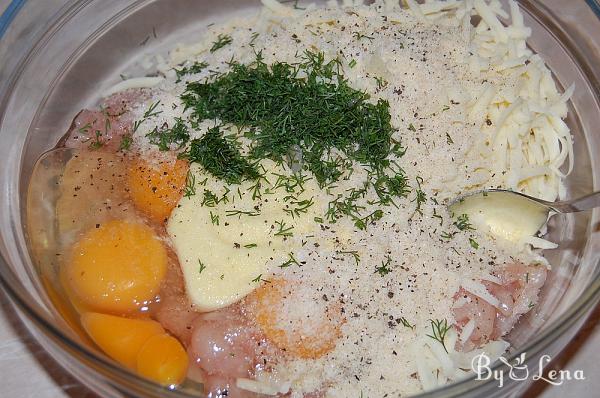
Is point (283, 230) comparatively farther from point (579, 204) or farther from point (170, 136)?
point (579, 204)

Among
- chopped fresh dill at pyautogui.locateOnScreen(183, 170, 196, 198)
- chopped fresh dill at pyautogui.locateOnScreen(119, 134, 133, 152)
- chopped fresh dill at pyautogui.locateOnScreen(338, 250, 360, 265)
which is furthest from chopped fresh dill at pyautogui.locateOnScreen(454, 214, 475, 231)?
chopped fresh dill at pyautogui.locateOnScreen(119, 134, 133, 152)

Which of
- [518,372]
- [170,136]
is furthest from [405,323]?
[170,136]

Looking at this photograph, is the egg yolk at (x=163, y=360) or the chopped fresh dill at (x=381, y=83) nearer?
the egg yolk at (x=163, y=360)

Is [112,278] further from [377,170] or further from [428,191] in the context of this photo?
[428,191]

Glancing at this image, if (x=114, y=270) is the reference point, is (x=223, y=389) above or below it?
below

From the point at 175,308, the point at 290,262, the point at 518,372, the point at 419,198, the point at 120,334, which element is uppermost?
the point at 419,198

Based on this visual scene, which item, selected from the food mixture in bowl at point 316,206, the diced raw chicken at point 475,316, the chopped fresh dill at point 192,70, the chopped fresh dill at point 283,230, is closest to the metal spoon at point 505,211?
the food mixture in bowl at point 316,206

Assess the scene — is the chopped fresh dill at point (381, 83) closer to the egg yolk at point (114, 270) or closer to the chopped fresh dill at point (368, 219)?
the chopped fresh dill at point (368, 219)
